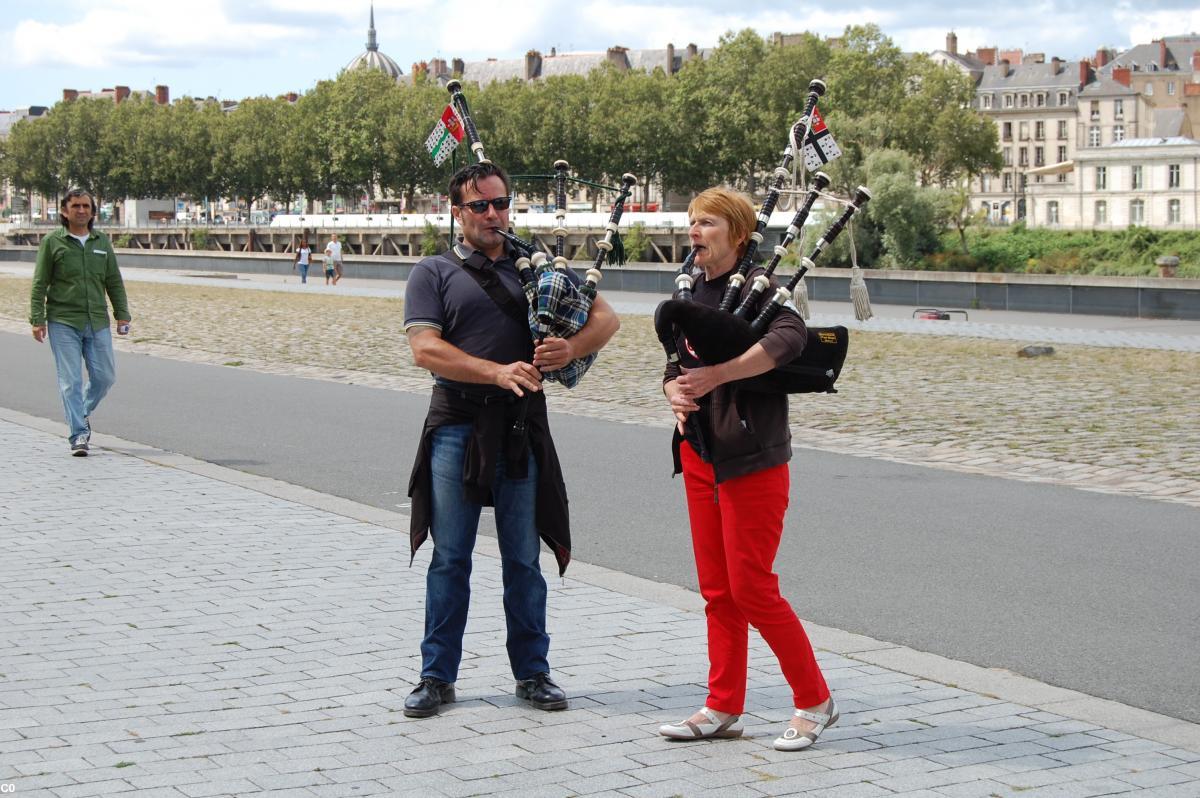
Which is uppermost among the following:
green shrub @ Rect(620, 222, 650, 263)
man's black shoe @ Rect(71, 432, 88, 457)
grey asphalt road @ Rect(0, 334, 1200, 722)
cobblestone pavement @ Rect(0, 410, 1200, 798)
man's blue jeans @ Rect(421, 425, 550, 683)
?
green shrub @ Rect(620, 222, 650, 263)

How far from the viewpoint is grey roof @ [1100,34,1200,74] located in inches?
6206

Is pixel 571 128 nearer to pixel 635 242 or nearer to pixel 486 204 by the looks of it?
pixel 635 242

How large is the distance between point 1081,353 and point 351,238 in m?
74.7

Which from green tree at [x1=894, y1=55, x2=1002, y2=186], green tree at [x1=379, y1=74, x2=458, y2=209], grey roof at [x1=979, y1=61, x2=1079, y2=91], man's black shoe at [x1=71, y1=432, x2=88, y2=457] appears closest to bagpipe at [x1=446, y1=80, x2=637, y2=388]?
man's black shoe at [x1=71, y1=432, x2=88, y2=457]

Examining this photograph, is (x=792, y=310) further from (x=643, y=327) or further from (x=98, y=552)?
(x=643, y=327)

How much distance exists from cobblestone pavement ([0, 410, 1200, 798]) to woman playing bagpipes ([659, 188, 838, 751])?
0.15 meters

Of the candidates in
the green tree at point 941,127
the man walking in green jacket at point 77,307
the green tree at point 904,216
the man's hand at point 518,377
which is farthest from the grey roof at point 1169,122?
the man's hand at point 518,377

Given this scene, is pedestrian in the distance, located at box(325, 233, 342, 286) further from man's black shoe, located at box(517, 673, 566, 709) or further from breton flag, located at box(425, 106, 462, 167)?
man's black shoe, located at box(517, 673, 566, 709)

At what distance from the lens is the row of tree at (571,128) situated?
101125mm

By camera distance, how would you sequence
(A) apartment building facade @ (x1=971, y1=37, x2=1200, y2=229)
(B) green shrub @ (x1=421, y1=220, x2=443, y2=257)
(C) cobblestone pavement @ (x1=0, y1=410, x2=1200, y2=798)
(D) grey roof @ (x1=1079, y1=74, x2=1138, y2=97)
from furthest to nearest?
(D) grey roof @ (x1=1079, y1=74, x2=1138, y2=97), (A) apartment building facade @ (x1=971, y1=37, x2=1200, y2=229), (B) green shrub @ (x1=421, y1=220, x2=443, y2=257), (C) cobblestone pavement @ (x1=0, y1=410, x2=1200, y2=798)

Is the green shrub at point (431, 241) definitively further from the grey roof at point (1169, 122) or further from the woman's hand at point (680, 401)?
the grey roof at point (1169, 122)

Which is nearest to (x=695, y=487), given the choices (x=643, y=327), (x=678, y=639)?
(x=678, y=639)

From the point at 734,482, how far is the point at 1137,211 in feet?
383

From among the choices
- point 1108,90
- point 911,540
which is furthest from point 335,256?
point 1108,90
